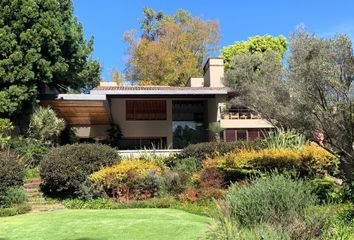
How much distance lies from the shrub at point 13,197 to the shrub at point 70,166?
1.21m

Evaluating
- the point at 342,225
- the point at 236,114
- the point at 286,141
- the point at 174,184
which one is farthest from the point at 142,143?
the point at 342,225

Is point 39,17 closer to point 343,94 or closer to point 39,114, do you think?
point 39,114

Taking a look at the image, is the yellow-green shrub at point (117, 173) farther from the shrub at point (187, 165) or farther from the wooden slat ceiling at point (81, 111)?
the wooden slat ceiling at point (81, 111)

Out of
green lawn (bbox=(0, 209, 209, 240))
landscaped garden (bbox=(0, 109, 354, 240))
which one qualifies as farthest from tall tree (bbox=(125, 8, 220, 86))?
green lawn (bbox=(0, 209, 209, 240))

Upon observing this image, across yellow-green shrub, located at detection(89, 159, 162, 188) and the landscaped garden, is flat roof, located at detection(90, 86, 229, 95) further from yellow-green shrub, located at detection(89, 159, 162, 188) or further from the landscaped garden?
yellow-green shrub, located at detection(89, 159, 162, 188)

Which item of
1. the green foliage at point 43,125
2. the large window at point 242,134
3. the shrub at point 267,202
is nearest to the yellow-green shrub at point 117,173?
the green foliage at point 43,125

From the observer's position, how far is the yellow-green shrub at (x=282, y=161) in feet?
55.1

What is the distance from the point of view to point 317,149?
1784 centimetres

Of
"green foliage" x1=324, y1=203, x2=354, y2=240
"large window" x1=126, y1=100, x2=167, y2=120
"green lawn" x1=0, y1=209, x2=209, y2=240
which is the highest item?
"large window" x1=126, y1=100, x2=167, y2=120

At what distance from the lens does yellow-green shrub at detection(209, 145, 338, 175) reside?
16.8 m

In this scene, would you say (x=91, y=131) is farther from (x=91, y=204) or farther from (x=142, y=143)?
(x=91, y=204)

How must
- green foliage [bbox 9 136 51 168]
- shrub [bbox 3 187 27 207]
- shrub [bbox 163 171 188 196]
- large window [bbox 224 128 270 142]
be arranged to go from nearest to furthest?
shrub [bbox 3 187 27 207], shrub [bbox 163 171 188 196], green foliage [bbox 9 136 51 168], large window [bbox 224 128 270 142]

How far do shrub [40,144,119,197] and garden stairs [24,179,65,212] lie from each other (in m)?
0.41

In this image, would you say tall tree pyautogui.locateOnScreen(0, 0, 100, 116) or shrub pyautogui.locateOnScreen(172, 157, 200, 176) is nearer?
shrub pyautogui.locateOnScreen(172, 157, 200, 176)
